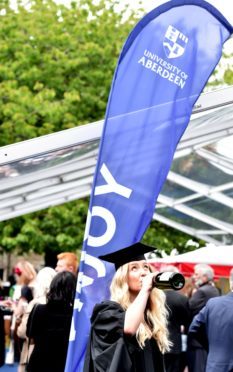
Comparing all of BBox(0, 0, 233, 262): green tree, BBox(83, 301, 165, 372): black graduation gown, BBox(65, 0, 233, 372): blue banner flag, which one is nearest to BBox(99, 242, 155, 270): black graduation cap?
BBox(83, 301, 165, 372): black graduation gown

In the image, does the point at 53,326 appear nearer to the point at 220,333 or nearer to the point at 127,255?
the point at 220,333

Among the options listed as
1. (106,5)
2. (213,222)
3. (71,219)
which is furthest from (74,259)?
(106,5)

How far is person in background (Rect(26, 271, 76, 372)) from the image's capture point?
1122cm

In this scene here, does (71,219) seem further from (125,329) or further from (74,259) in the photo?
(125,329)

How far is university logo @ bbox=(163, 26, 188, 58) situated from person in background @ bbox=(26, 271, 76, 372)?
236 cm

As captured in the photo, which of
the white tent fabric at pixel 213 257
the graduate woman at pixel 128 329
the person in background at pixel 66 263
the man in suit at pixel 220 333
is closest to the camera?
the graduate woman at pixel 128 329

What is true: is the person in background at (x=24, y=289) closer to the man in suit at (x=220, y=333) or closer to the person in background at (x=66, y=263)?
the person in background at (x=66, y=263)

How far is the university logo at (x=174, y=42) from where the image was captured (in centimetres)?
1020

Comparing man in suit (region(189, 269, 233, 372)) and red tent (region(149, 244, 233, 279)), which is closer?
man in suit (region(189, 269, 233, 372))

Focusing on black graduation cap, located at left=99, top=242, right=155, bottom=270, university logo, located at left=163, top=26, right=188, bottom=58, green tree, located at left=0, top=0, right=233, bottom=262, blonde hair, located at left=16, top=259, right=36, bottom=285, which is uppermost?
green tree, located at left=0, top=0, right=233, bottom=262

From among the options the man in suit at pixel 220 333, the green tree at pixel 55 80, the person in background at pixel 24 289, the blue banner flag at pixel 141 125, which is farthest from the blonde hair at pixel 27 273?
the green tree at pixel 55 80

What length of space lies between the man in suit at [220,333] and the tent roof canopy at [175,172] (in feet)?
6.10

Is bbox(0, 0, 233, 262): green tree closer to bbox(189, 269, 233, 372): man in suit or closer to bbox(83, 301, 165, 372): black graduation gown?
bbox(189, 269, 233, 372): man in suit

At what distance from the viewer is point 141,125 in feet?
32.4
